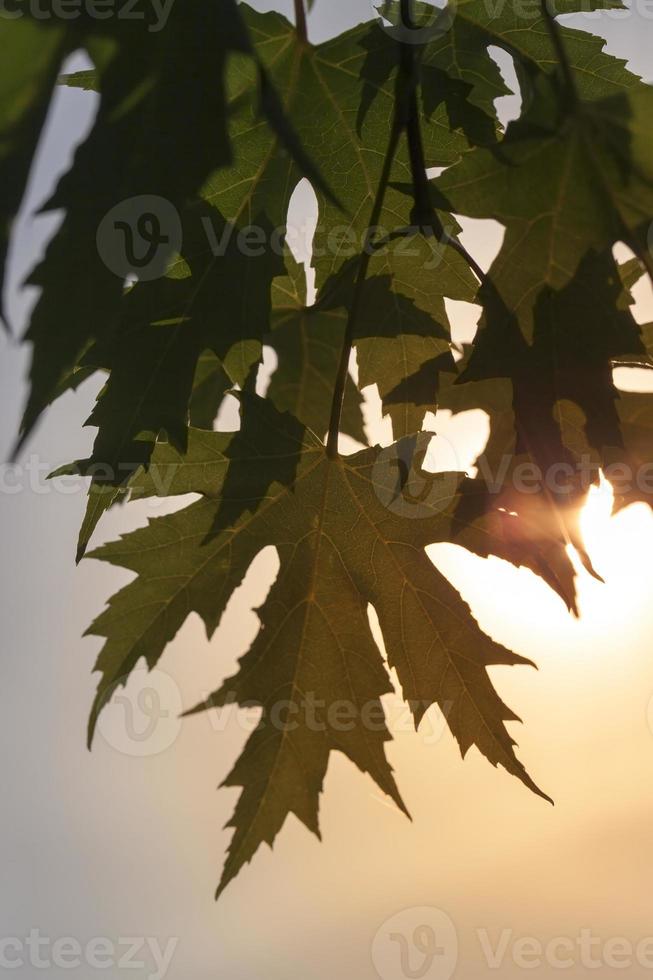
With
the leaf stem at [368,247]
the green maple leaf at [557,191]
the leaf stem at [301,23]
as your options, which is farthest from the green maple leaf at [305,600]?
the leaf stem at [301,23]

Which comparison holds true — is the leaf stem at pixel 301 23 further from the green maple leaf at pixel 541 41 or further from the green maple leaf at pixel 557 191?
the green maple leaf at pixel 557 191

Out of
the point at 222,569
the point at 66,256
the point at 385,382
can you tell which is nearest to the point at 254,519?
the point at 222,569

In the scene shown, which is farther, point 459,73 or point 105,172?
point 459,73

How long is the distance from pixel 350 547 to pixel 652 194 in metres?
0.39

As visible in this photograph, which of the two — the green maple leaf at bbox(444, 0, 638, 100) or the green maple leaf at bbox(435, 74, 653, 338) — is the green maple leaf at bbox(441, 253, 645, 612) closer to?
the green maple leaf at bbox(435, 74, 653, 338)

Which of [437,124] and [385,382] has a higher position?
[437,124]

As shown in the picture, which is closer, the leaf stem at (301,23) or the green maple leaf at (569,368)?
the green maple leaf at (569,368)

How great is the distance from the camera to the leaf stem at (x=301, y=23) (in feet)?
2.44

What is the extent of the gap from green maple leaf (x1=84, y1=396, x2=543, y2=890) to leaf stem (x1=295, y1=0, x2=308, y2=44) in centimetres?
32

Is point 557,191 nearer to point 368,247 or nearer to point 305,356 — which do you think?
point 368,247

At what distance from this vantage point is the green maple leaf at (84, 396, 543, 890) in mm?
705

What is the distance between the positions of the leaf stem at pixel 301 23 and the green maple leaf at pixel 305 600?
0.32 metres

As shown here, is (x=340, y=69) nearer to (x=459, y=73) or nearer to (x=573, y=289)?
(x=459, y=73)

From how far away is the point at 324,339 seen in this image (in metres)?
0.85
